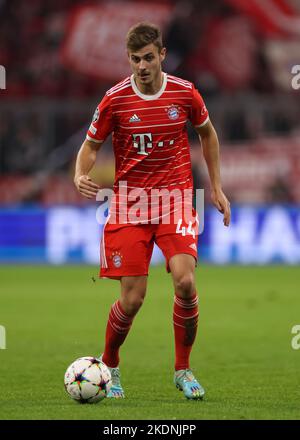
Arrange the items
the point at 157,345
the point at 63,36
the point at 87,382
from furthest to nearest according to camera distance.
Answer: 1. the point at 63,36
2. the point at 157,345
3. the point at 87,382

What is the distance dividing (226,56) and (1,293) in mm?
10561

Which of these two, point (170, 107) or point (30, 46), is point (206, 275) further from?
point (170, 107)

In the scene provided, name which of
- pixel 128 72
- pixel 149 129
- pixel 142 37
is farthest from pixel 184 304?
pixel 128 72

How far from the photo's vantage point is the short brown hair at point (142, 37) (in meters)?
6.86

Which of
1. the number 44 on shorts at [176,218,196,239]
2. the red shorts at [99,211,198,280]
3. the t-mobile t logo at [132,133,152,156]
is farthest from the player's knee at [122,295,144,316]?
the t-mobile t logo at [132,133,152,156]

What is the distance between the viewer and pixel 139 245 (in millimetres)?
7109

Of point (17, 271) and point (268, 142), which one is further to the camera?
point (268, 142)

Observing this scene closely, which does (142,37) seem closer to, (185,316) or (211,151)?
(211,151)

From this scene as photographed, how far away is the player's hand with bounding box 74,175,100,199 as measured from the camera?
6828 millimetres

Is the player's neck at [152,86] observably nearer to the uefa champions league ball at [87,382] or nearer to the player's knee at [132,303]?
the player's knee at [132,303]

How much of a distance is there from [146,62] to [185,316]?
158 cm

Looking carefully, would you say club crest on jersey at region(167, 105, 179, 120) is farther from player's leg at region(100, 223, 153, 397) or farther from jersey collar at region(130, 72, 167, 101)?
player's leg at region(100, 223, 153, 397)

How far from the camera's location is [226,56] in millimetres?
24172
